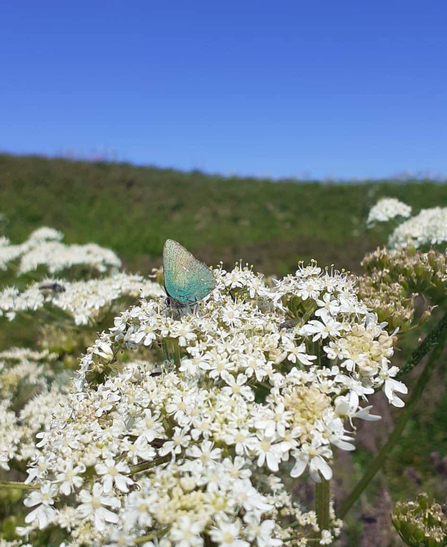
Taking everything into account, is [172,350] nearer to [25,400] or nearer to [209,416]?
[209,416]

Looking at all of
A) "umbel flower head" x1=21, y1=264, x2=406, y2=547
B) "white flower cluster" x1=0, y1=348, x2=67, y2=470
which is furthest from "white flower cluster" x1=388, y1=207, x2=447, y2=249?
"white flower cluster" x1=0, y1=348, x2=67, y2=470

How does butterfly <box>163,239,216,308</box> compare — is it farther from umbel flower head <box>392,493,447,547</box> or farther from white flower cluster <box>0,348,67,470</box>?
umbel flower head <box>392,493,447,547</box>

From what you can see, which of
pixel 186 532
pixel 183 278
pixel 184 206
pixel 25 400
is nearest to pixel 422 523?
pixel 186 532

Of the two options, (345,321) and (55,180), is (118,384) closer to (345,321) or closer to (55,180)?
(345,321)

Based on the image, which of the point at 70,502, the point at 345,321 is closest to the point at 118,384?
the point at 345,321

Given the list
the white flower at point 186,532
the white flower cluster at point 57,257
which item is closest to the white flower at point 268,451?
the white flower at point 186,532

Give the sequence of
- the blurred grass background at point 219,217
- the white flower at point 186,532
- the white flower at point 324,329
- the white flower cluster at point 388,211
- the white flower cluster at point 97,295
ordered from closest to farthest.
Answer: the white flower at point 186,532 < the white flower at point 324,329 < the white flower cluster at point 97,295 < the white flower cluster at point 388,211 < the blurred grass background at point 219,217

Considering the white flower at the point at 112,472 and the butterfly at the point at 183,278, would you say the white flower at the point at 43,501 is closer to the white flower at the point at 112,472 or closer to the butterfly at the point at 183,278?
the white flower at the point at 112,472
